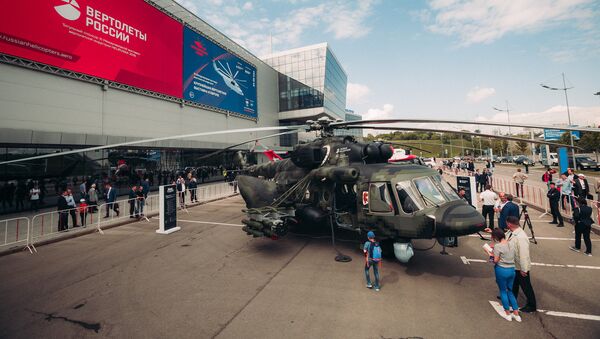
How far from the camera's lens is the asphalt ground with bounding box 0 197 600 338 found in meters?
4.50

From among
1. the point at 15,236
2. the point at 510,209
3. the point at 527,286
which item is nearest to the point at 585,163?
the point at 510,209

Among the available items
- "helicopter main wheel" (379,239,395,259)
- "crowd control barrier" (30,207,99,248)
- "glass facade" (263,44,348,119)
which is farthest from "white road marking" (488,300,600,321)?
"glass facade" (263,44,348,119)

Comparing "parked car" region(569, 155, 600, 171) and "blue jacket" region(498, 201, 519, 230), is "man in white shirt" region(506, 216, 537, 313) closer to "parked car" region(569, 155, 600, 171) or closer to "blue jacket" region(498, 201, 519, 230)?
"blue jacket" region(498, 201, 519, 230)

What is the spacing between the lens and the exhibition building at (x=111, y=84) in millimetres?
15734

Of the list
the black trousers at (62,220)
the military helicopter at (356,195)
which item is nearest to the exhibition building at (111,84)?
the black trousers at (62,220)

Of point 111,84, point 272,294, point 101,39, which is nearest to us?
point 272,294

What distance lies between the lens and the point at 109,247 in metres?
9.29

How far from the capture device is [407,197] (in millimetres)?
6676

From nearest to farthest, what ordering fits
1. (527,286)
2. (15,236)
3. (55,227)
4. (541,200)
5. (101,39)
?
(527,286)
(15,236)
(55,227)
(541,200)
(101,39)

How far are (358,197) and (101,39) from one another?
77.9ft

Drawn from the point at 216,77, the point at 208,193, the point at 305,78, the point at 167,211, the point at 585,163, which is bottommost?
the point at 167,211

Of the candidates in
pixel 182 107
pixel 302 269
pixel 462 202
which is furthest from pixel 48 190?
pixel 462 202

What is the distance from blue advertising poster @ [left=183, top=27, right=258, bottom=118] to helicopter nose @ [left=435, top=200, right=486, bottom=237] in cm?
2885

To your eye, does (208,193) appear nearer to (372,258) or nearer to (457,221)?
(372,258)
